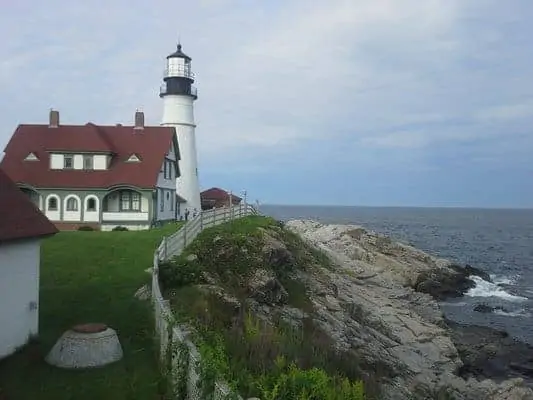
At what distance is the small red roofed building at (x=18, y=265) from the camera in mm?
13109

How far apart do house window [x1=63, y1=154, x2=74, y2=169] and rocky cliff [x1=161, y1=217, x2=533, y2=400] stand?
13956 millimetres

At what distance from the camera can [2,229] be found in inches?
510

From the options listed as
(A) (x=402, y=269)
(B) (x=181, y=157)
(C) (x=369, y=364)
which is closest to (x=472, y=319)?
(A) (x=402, y=269)

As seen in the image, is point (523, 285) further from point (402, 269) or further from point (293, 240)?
point (293, 240)

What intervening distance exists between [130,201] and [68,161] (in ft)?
16.7

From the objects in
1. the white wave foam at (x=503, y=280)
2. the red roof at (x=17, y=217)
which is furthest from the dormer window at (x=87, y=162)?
the white wave foam at (x=503, y=280)

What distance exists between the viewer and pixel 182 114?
47.2m

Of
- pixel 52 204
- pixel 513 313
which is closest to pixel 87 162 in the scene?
pixel 52 204

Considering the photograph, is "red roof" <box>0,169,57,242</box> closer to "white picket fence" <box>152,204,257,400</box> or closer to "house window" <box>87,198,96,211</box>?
"white picket fence" <box>152,204,257,400</box>

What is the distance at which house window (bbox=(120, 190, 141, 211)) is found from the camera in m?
38.4

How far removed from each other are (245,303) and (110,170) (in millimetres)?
22130

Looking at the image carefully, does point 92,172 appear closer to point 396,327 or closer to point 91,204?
point 91,204

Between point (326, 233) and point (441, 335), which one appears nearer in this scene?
point (441, 335)

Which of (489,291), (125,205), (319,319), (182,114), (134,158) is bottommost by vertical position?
(489,291)
